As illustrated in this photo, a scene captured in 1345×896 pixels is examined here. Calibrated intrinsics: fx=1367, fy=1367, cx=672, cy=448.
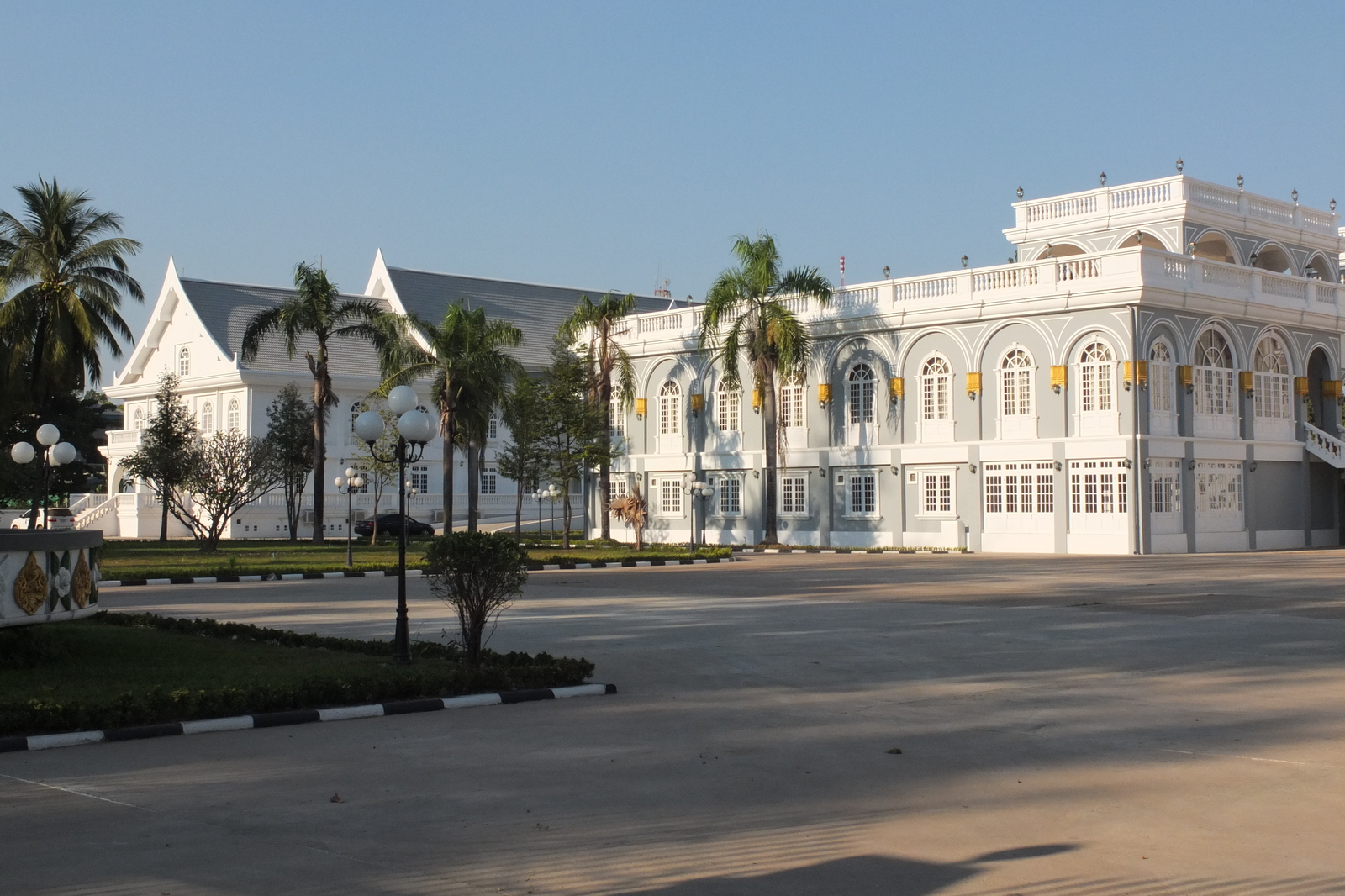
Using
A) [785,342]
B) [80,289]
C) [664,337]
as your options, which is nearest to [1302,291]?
[785,342]

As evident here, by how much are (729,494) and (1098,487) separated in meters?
14.1

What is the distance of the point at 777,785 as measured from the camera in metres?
7.99

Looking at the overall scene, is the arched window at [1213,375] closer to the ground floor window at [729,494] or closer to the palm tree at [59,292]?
the ground floor window at [729,494]

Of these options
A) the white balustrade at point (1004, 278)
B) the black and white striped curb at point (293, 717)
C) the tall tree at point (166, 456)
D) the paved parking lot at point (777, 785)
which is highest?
the white balustrade at point (1004, 278)

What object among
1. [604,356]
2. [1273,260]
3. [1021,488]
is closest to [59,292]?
[604,356]

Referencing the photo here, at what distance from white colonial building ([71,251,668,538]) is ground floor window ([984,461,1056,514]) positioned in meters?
24.0

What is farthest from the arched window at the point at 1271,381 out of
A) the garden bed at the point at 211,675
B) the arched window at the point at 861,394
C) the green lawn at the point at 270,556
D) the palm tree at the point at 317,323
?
the garden bed at the point at 211,675

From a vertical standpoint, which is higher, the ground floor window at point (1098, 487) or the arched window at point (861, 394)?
the arched window at point (861, 394)

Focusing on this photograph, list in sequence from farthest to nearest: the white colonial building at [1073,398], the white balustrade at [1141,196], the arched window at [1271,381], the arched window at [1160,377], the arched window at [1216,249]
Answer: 1. the arched window at [1216,249]
2. the white balustrade at [1141,196]
3. the arched window at [1271,381]
4. the white colonial building at [1073,398]
5. the arched window at [1160,377]

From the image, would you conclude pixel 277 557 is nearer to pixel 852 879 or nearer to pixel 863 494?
pixel 863 494

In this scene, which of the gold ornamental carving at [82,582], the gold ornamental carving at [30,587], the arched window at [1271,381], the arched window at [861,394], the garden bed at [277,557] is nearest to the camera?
the gold ornamental carving at [30,587]

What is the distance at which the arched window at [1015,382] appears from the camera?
41.2 metres

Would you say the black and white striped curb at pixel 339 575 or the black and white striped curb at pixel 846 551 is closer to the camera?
the black and white striped curb at pixel 339 575

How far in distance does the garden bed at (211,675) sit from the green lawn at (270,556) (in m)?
10.6
